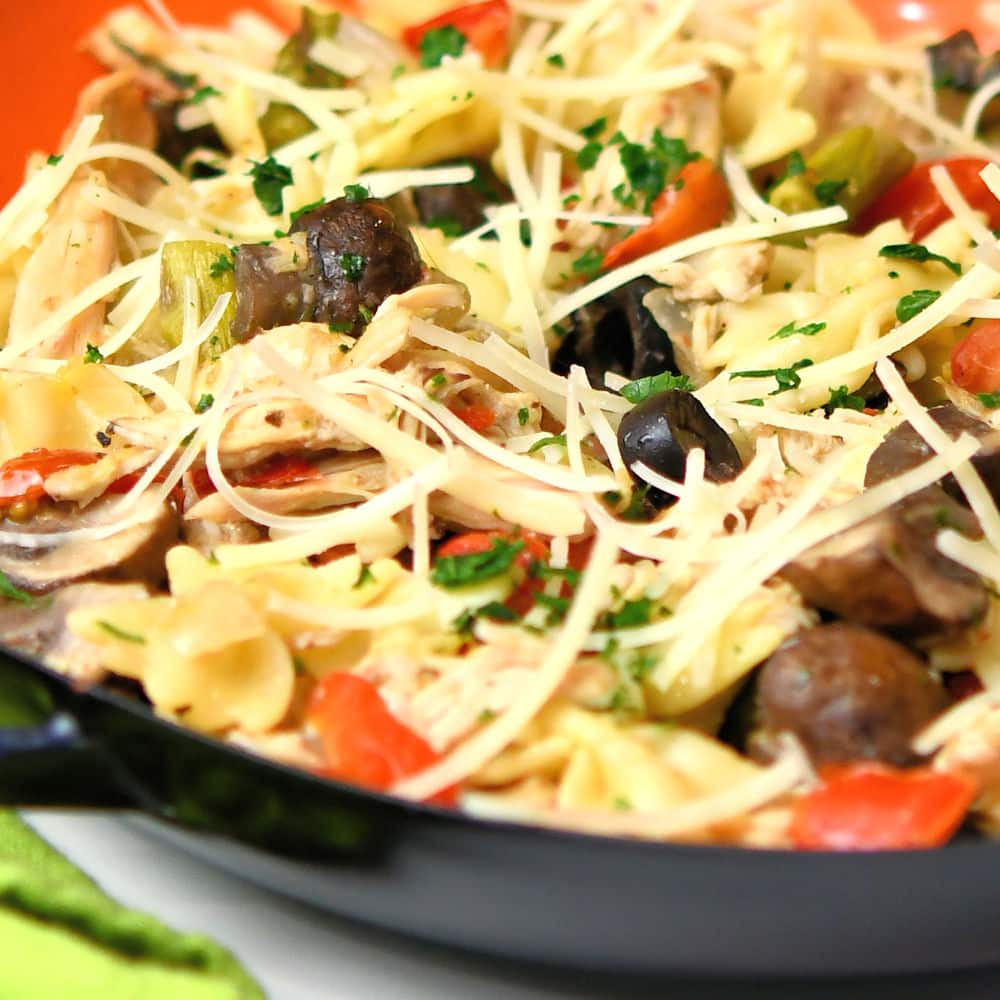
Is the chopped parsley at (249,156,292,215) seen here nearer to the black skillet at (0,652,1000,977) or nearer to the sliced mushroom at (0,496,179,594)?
the sliced mushroom at (0,496,179,594)

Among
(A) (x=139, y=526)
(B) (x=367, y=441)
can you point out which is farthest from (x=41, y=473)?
(B) (x=367, y=441)

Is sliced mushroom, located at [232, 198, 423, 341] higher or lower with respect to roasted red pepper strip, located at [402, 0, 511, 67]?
lower

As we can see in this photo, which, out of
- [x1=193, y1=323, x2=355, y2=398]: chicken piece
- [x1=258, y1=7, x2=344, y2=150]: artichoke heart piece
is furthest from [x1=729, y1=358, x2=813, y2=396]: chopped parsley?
[x1=258, y1=7, x2=344, y2=150]: artichoke heart piece

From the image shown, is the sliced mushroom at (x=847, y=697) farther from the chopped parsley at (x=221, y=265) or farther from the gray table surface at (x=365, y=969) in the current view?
the chopped parsley at (x=221, y=265)

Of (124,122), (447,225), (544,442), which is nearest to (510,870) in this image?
(544,442)

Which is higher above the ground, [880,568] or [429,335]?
[429,335]

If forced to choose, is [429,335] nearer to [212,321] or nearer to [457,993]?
[212,321]
